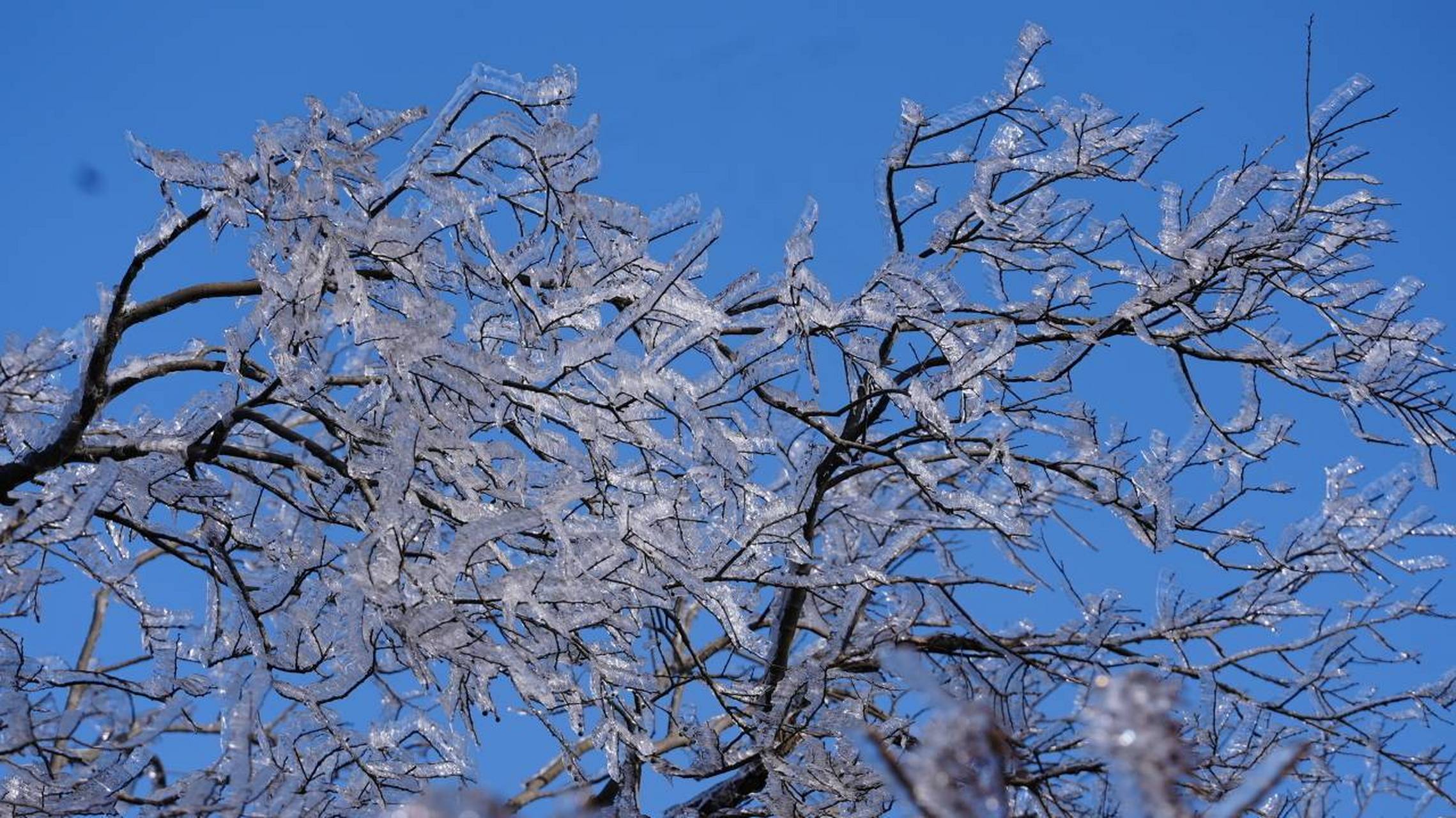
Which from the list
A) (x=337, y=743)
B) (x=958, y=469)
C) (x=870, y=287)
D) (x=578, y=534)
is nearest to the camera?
(x=578, y=534)

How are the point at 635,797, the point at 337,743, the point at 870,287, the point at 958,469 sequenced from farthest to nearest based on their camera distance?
the point at 958,469 → the point at 635,797 → the point at 870,287 → the point at 337,743

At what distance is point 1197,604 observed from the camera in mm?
4699

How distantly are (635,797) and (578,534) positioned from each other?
3.95ft

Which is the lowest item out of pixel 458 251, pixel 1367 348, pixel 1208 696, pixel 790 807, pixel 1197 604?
pixel 790 807

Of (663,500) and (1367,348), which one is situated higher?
(1367,348)

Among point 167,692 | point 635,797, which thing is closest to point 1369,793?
point 635,797

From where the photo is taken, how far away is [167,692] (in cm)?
386

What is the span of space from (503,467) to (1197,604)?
2357mm

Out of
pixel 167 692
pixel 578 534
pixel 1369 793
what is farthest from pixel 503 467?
pixel 1369 793

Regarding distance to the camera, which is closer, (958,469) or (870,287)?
(870,287)

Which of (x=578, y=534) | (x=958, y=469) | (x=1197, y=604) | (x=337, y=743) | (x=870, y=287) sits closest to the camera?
(x=578, y=534)

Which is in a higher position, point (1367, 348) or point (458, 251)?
point (458, 251)

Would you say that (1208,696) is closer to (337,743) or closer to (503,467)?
(503,467)

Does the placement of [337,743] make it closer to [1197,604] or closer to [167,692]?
[167,692]
